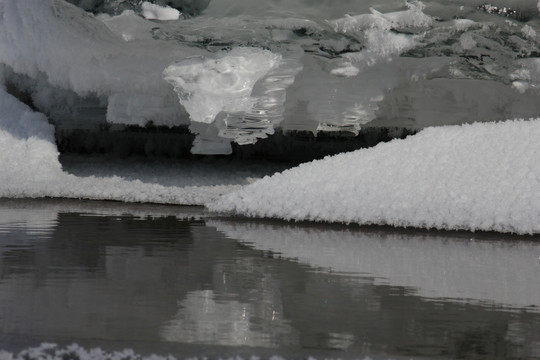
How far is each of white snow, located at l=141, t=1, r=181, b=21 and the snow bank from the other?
2.27ft

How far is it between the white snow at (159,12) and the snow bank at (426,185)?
0.69 m

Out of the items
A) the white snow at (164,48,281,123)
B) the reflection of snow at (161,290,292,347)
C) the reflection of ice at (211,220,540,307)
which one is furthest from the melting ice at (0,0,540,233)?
the reflection of snow at (161,290,292,347)

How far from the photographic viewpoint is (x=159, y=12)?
2.94 metres

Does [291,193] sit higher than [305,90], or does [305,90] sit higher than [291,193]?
[305,90]

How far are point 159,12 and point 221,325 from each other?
191cm

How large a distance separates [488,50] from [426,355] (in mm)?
2206

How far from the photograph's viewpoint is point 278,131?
12.4 ft

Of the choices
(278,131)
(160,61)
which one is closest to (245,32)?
(160,61)

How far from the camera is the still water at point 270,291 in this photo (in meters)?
1.18

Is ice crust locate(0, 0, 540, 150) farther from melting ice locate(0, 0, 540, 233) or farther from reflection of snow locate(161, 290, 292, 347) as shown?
reflection of snow locate(161, 290, 292, 347)

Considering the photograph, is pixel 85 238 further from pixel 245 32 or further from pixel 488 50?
pixel 488 50

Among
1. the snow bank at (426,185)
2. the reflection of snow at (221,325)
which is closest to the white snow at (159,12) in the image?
the snow bank at (426,185)

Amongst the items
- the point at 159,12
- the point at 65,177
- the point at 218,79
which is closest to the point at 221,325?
the point at 159,12

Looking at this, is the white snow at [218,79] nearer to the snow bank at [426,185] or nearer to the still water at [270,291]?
the snow bank at [426,185]
